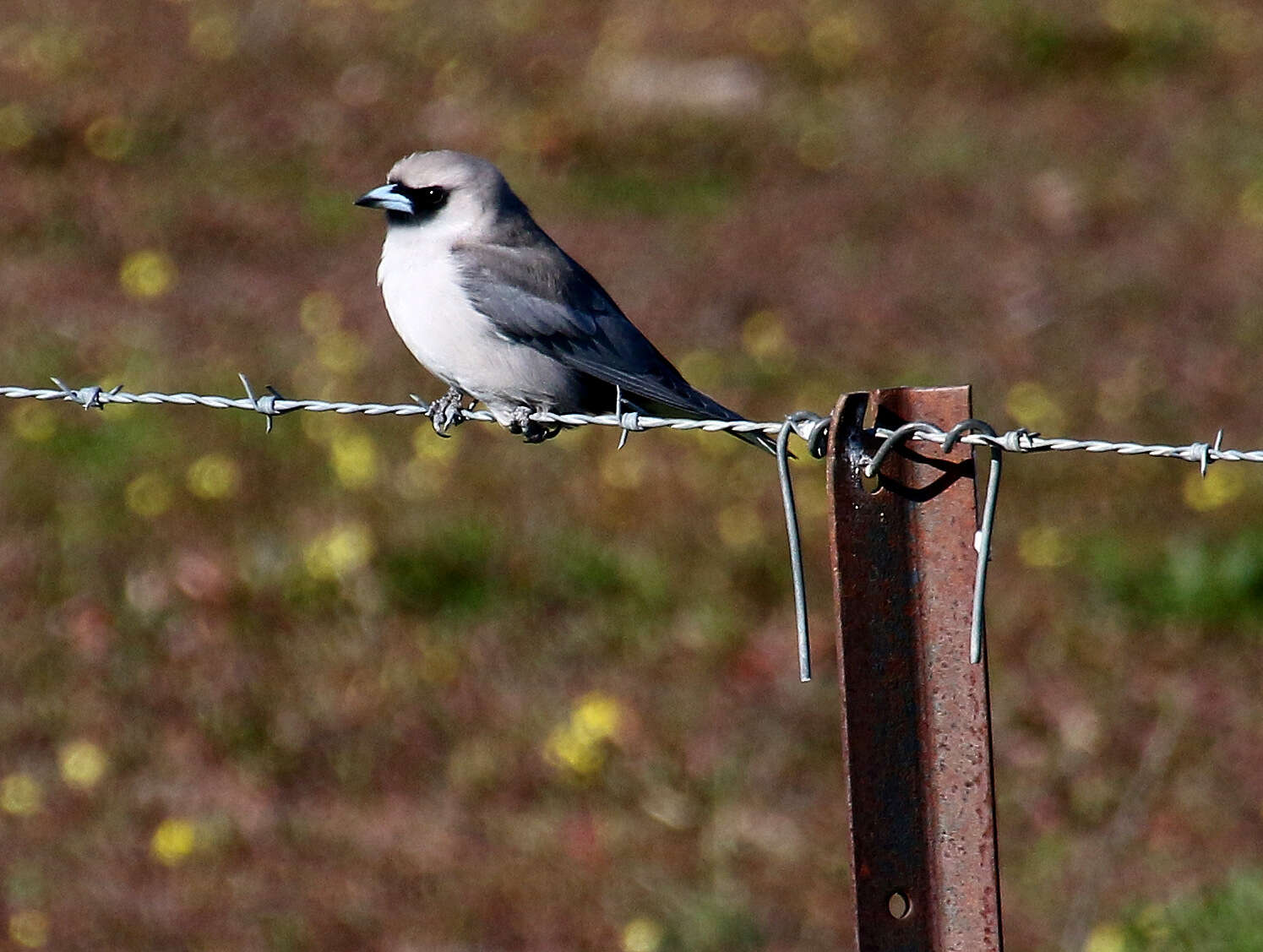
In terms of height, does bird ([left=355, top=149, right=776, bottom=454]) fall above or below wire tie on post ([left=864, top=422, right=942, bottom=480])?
above

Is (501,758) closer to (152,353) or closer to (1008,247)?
(152,353)

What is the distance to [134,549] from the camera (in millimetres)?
7203

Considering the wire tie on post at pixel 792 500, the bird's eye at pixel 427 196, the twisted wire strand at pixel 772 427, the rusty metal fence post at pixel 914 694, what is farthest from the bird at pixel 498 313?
the rusty metal fence post at pixel 914 694

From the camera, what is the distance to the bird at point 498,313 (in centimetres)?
440

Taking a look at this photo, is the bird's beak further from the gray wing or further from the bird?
the gray wing

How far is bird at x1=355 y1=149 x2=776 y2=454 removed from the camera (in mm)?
4398

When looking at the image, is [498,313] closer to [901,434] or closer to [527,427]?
[527,427]

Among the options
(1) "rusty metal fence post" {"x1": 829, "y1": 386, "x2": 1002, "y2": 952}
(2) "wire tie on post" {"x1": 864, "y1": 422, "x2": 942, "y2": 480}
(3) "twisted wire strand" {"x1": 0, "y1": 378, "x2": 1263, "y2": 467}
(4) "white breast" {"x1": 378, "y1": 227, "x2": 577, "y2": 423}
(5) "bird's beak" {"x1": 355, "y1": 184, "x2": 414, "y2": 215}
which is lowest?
Answer: (1) "rusty metal fence post" {"x1": 829, "y1": 386, "x2": 1002, "y2": 952}

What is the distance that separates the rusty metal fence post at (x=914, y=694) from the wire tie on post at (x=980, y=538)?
0.06 ft

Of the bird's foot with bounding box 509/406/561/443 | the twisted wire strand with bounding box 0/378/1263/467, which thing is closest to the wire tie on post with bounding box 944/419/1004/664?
the twisted wire strand with bounding box 0/378/1263/467

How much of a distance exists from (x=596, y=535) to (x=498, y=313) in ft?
9.58

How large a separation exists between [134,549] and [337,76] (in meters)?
7.36

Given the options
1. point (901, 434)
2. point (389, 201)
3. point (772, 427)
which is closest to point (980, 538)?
point (901, 434)

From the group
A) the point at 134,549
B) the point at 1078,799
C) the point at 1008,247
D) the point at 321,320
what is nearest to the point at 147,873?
the point at 134,549
